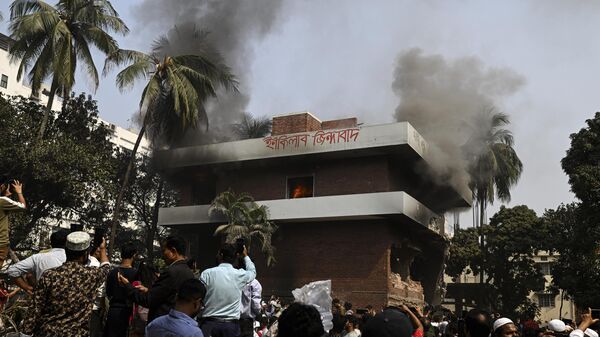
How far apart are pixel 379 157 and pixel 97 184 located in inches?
521

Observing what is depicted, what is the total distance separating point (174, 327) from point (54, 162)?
22.0 meters

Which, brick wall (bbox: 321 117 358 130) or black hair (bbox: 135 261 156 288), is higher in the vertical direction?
brick wall (bbox: 321 117 358 130)

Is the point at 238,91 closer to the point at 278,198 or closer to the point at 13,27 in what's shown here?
the point at 278,198

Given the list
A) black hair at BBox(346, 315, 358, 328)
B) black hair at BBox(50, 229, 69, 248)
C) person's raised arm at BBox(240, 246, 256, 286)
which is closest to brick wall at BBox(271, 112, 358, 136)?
black hair at BBox(346, 315, 358, 328)

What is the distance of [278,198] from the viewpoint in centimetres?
2727

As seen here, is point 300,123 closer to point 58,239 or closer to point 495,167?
point 495,167

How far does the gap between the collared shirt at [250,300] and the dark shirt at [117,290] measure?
157 centimetres

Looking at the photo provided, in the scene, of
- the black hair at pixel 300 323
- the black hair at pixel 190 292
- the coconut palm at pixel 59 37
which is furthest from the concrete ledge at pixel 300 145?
the black hair at pixel 300 323

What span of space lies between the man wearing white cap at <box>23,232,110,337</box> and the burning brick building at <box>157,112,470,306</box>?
19.8 m

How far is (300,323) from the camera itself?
8.91ft

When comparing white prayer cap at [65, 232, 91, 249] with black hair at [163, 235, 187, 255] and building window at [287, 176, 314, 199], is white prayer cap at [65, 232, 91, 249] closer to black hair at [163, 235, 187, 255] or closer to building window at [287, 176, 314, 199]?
black hair at [163, 235, 187, 255]

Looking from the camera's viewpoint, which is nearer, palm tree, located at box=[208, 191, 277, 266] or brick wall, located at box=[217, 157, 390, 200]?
palm tree, located at box=[208, 191, 277, 266]

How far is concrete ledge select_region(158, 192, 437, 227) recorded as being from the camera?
77.9 ft

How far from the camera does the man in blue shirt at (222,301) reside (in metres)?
5.60
